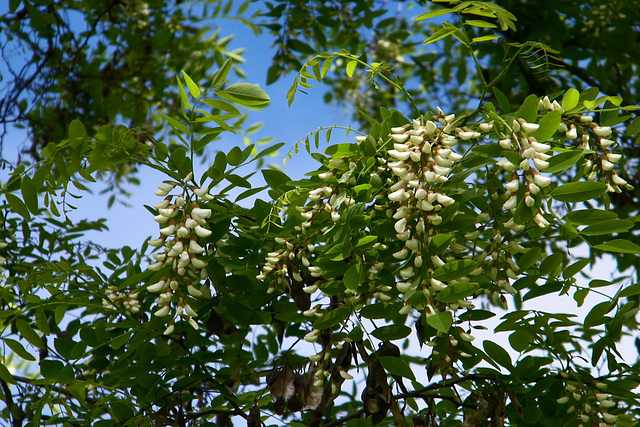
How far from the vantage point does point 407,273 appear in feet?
2.80

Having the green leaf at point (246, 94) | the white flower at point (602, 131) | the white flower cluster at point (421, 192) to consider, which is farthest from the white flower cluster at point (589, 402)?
the green leaf at point (246, 94)

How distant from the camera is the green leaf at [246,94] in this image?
99 centimetres

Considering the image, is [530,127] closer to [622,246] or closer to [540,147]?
[540,147]

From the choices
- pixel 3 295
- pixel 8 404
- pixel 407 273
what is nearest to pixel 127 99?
pixel 8 404

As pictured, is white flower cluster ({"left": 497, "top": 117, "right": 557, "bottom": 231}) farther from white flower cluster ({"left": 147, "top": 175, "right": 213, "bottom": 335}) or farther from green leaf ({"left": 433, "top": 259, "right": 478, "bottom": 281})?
white flower cluster ({"left": 147, "top": 175, "right": 213, "bottom": 335})

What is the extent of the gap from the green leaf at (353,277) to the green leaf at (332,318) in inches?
2.3

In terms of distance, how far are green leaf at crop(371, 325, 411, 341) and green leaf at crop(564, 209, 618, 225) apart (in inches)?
10.8

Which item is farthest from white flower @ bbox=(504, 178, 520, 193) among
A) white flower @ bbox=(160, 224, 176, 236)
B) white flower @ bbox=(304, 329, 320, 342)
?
white flower @ bbox=(160, 224, 176, 236)

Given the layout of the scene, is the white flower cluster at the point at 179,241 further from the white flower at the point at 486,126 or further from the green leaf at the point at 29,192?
the white flower at the point at 486,126

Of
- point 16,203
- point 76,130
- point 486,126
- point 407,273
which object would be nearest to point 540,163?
point 486,126

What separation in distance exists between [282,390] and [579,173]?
0.56 m

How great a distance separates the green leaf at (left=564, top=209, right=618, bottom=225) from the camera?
33.6 inches

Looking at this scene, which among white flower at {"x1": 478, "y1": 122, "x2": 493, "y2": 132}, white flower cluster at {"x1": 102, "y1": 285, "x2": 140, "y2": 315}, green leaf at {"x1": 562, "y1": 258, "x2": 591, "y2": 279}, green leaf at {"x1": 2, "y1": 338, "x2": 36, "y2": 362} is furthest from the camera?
white flower cluster at {"x1": 102, "y1": 285, "x2": 140, "y2": 315}

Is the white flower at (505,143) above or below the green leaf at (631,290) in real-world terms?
above
